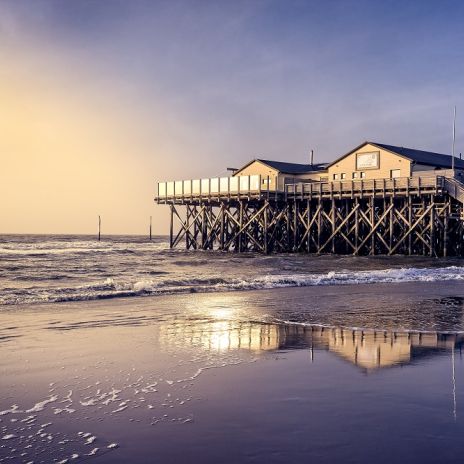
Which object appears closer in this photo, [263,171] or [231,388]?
[231,388]

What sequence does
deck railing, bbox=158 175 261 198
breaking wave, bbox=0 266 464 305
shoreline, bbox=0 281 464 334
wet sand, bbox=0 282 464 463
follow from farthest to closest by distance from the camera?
deck railing, bbox=158 175 261 198
breaking wave, bbox=0 266 464 305
shoreline, bbox=0 281 464 334
wet sand, bbox=0 282 464 463

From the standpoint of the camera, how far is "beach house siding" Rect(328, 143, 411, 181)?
3844 centimetres

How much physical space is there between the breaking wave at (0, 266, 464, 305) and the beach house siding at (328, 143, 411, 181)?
13739 mm

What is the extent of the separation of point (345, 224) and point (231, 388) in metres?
35.5

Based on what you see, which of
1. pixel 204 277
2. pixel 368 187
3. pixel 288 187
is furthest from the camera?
pixel 288 187

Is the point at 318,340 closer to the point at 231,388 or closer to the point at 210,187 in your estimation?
the point at 231,388

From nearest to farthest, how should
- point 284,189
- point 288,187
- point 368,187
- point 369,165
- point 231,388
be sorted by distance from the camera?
point 231,388
point 368,187
point 369,165
point 288,187
point 284,189

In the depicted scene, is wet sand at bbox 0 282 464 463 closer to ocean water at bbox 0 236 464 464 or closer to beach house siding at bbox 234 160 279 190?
ocean water at bbox 0 236 464 464

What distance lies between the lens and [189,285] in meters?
19.4

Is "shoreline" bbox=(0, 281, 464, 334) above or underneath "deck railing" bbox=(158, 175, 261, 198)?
underneath

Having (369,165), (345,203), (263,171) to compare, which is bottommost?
(345,203)

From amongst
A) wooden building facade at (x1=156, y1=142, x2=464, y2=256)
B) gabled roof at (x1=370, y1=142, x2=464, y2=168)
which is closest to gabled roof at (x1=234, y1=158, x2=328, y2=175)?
wooden building facade at (x1=156, y1=142, x2=464, y2=256)

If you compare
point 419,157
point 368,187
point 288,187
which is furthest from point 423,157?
point 288,187

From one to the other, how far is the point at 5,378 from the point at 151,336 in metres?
2.97
